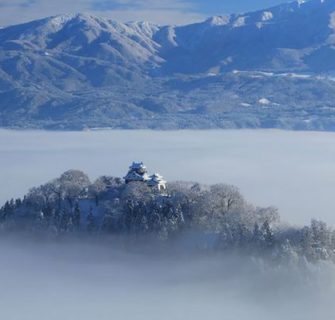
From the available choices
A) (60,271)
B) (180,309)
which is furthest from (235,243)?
(60,271)

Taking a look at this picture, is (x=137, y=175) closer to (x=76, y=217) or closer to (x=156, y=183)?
(x=156, y=183)

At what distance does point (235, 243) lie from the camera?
215ft

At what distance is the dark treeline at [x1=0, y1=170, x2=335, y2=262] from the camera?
6519 centimetres

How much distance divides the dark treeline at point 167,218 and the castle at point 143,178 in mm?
1102

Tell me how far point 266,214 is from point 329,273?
32.5ft

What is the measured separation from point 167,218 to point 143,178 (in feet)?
26.5

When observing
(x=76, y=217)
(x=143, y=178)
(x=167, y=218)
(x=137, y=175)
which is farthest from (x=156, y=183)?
(x=76, y=217)

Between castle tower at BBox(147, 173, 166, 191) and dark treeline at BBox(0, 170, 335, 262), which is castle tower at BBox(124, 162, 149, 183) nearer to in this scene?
castle tower at BBox(147, 173, 166, 191)

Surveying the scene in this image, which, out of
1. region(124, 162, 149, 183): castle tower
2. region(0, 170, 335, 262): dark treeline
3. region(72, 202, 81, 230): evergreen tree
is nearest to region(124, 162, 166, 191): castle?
region(124, 162, 149, 183): castle tower

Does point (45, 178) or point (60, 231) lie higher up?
point (45, 178)

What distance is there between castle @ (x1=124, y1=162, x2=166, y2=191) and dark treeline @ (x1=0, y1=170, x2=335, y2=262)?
110cm

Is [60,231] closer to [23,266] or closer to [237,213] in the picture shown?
[23,266]

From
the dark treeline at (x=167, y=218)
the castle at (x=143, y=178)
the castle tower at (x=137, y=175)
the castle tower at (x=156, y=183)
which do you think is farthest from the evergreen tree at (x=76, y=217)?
the castle tower at (x=156, y=183)

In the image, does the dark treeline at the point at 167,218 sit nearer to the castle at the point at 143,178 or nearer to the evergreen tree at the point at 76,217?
the evergreen tree at the point at 76,217
